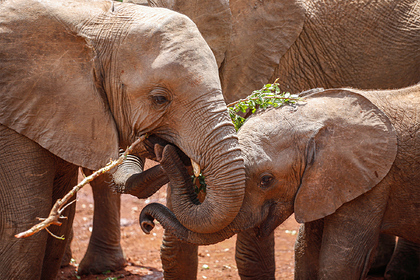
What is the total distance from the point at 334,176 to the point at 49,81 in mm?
1896

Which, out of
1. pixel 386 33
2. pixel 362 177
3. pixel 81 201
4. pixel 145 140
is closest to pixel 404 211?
pixel 362 177

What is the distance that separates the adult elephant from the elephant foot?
242 cm

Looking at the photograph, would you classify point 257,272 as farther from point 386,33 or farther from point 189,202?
point 386,33

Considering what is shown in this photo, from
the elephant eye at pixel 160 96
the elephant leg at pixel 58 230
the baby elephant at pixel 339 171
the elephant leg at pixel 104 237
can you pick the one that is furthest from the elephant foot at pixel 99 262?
Result: the elephant eye at pixel 160 96

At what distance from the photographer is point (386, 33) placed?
603 centimetres

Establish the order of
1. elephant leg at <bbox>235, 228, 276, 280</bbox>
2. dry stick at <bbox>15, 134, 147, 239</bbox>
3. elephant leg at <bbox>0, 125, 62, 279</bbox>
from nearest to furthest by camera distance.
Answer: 1. dry stick at <bbox>15, 134, 147, 239</bbox>
2. elephant leg at <bbox>0, 125, 62, 279</bbox>
3. elephant leg at <bbox>235, 228, 276, 280</bbox>

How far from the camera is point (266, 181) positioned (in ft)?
13.4

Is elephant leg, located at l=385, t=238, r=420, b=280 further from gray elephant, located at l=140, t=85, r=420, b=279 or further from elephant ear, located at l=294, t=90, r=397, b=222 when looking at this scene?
elephant ear, located at l=294, t=90, r=397, b=222

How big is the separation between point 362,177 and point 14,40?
2.33m

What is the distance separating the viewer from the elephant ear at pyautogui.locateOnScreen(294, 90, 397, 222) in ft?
13.5

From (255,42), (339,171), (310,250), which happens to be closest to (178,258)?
(310,250)

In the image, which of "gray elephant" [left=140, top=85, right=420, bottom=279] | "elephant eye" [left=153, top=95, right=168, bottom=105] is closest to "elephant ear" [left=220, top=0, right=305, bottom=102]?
"gray elephant" [left=140, top=85, right=420, bottom=279]

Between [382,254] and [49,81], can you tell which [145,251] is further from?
[49,81]

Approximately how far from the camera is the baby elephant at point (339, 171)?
4.10m
